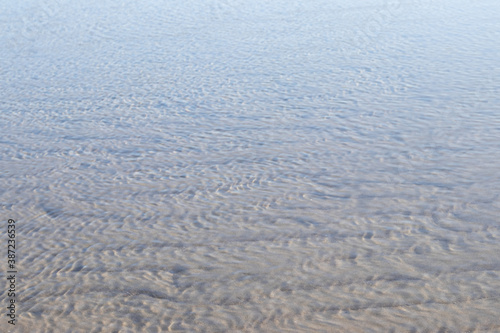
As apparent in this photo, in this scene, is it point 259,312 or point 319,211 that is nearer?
point 259,312

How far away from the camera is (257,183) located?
19.1 ft

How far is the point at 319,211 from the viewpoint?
5180 mm

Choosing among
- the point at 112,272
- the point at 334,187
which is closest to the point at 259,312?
the point at 112,272

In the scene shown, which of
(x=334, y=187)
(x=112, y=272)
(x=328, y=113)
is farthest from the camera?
(x=328, y=113)

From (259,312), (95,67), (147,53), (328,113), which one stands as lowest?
(259,312)

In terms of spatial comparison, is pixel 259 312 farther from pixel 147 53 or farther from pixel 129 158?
pixel 147 53

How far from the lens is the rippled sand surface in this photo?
→ 401 cm

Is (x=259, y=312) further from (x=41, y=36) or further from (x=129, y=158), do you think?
(x=41, y=36)

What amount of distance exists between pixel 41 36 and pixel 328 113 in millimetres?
8029

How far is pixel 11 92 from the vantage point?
362 inches

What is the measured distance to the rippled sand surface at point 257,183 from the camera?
13.2 feet

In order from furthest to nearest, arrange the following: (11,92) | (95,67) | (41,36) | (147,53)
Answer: (41,36), (147,53), (95,67), (11,92)

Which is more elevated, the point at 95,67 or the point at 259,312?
the point at 95,67

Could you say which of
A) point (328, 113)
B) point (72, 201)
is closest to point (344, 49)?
point (328, 113)
